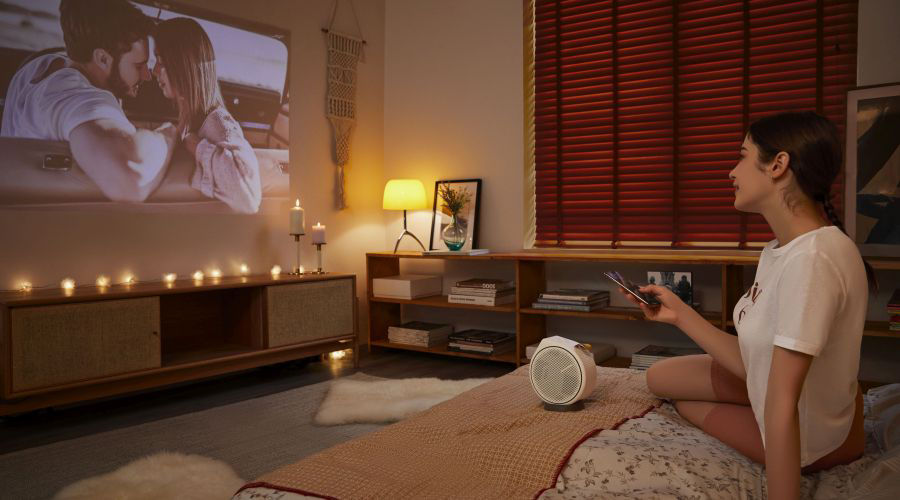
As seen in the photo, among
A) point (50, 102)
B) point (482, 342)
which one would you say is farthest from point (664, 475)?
point (50, 102)

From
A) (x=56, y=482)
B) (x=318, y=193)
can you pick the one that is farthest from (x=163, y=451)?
(x=318, y=193)

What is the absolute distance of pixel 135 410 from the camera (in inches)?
125

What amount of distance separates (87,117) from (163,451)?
1741 mm

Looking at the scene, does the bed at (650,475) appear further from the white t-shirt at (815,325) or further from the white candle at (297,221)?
the white candle at (297,221)

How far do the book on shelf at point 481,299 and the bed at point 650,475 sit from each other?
242cm

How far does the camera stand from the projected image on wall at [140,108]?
10.2ft

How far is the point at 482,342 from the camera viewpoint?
404 centimetres

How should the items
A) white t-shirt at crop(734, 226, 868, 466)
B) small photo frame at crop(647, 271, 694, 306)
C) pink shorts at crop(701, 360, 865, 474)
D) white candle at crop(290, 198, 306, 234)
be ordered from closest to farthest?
1. white t-shirt at crop(734, 226, 868, 466)
2. pink shorts at crop(701, 360, 865, 474)
3. small photo frame at crop(647, 271, 694, 306)
4. white candle at crop(290, 198, 306, 234)

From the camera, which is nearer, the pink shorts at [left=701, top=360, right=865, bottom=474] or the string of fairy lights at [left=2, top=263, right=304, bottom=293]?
the pink shorts at [left=701, top=360, right=865, bottom=474]

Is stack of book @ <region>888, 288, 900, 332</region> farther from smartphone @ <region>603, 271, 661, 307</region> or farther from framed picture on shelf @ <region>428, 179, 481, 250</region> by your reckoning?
framed picture on shelf @ <region>428, 179, 481, 250</region>

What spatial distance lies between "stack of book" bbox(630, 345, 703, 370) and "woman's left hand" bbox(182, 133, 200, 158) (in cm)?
263

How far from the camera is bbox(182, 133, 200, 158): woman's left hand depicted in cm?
369

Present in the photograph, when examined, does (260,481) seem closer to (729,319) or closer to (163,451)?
(163,451)

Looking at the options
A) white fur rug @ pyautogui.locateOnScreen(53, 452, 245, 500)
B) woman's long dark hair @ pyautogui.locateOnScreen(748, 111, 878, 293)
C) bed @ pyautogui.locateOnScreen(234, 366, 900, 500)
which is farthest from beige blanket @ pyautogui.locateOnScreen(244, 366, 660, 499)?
white fur rug @ pyautogui.locateOnScreen(53, 452, 245, 500)
